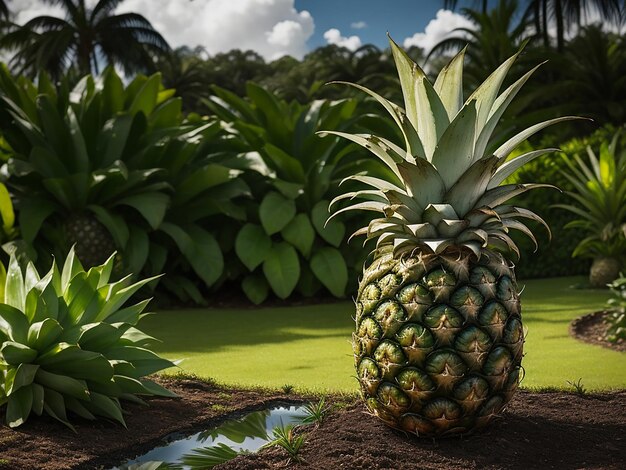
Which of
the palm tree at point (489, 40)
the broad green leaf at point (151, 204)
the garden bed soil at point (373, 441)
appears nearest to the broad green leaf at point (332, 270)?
the broad green leaf at point (151, 204)

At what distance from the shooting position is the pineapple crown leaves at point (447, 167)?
3246 mm

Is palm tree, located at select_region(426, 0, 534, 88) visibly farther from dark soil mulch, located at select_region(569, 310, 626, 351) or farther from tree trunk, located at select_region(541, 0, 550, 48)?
dark soil mulch, located at select_region(569, 310, 626, 351)

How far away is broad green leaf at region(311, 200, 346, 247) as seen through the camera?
903 cm

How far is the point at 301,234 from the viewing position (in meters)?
9.05

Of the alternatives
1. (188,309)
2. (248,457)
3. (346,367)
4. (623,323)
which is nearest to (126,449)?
(248,457)

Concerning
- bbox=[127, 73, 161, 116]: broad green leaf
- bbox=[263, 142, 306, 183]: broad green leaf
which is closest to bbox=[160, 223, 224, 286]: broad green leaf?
bbox=[263, 142, 306, 183]: broad green leaf

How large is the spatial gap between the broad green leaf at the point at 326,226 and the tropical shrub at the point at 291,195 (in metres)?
0.01

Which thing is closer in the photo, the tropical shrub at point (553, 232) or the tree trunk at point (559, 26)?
the tropical shrub at point (553, 232)

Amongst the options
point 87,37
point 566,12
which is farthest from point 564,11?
point 87,37

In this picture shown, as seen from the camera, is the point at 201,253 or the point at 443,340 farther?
the point at 201,253

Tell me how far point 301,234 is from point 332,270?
57cm

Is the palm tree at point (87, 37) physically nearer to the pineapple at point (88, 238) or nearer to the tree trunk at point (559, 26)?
the tree trunk at point (559, 26)

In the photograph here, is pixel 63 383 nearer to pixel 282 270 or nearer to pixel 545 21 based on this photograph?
pixel 282 270

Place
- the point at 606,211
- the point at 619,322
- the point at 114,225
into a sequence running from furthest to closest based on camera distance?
the point at 606,211, the point at 114,225, the point at 619,322
